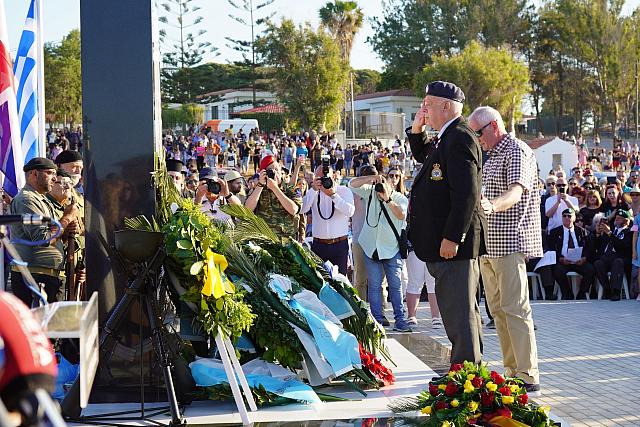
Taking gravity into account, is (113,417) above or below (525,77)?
below

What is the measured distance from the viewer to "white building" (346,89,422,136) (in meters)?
59.0

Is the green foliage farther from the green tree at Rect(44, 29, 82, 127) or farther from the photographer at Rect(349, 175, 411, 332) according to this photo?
the photographer at Rect(349, 175, 411, 332)

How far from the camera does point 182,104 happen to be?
77.9 m

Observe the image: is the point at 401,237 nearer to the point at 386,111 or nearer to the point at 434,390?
the point at 434,390

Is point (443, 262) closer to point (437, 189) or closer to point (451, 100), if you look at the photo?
point (437, 189)

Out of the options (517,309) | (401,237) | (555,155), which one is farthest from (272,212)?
(555,155)

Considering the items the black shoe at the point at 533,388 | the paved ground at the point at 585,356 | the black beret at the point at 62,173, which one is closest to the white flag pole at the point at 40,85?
the black beret at the point at 62,173

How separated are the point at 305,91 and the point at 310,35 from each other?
3.91m

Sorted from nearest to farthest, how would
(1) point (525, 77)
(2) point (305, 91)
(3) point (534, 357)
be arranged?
(3) point (534, 357), (2) point (305, 91), (1) point (525, 77)

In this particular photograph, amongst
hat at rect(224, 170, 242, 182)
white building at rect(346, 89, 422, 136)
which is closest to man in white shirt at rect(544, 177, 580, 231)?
hat at rect(224, 170, 242, 182)

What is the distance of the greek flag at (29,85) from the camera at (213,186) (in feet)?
8.31

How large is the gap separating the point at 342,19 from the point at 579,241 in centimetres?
5603

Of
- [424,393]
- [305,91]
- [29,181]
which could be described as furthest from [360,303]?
[305,91]

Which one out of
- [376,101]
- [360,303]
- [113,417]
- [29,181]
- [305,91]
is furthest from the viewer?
[376,101]
